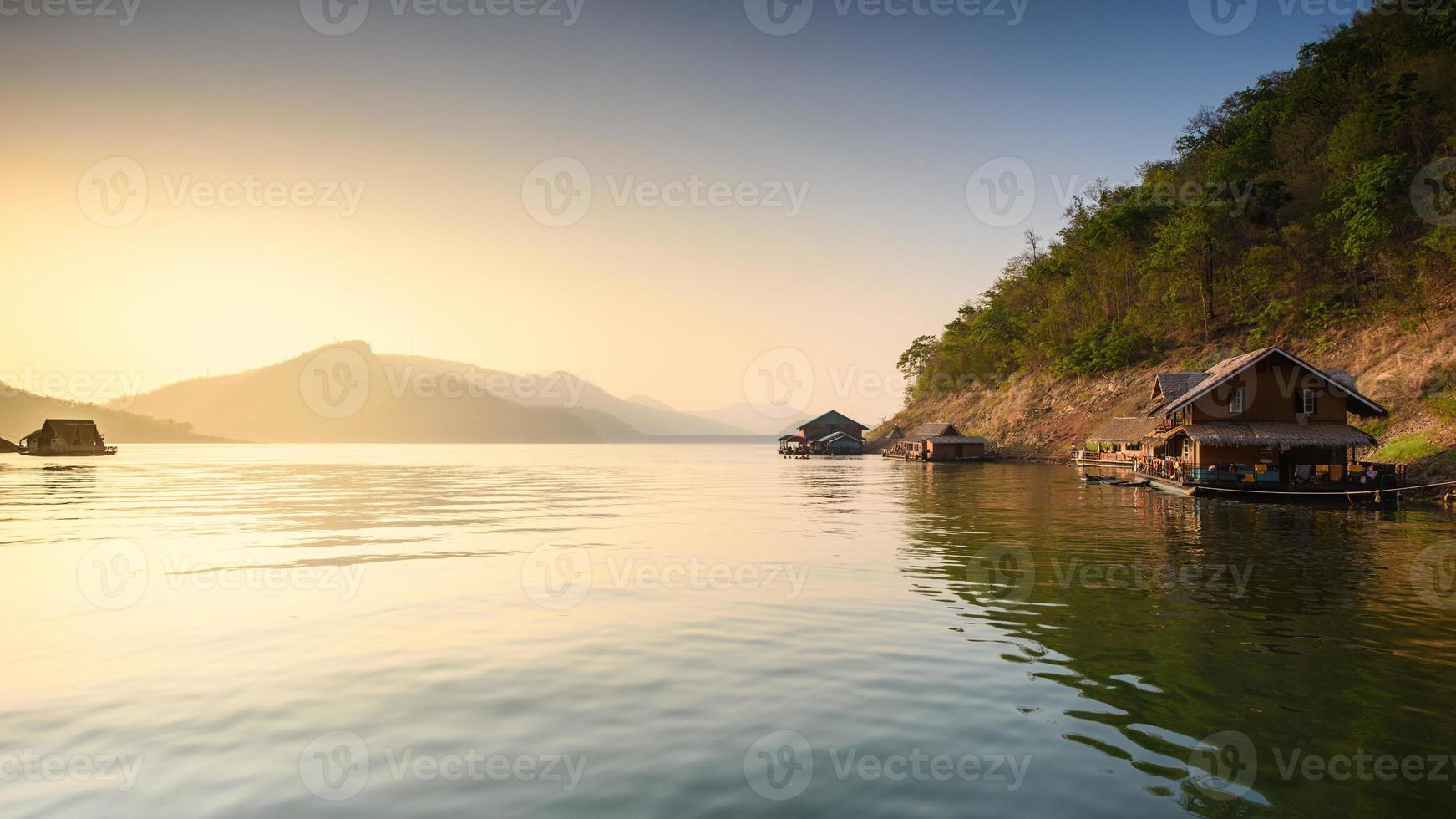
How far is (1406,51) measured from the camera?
272 feet

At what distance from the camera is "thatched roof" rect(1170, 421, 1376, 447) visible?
46.7 metres

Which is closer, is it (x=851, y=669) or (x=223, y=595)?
(x=851, y=669)

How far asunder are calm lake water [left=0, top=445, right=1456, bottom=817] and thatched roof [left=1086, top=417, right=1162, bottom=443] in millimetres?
46461

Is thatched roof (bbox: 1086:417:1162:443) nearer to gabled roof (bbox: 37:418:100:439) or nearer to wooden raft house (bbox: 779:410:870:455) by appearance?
wooden raft house (bbox: 779:410:870:455)

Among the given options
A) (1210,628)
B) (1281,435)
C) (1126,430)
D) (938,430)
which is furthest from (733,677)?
(938,430)

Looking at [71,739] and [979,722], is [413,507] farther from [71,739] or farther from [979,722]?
[979,722]

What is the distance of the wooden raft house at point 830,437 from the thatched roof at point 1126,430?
65382mm

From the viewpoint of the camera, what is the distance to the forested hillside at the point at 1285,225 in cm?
6981

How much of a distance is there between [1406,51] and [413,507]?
347 ft

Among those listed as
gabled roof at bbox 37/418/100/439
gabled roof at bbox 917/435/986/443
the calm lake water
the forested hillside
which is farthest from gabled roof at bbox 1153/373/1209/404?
gabled roof at bbox 37/418/100/439

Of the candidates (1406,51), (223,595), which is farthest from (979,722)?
(1406,51)

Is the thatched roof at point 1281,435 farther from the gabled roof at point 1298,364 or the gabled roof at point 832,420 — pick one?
the gabled roof at point 832,420

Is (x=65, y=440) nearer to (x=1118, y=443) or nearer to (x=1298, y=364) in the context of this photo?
(x=1118, y=443)

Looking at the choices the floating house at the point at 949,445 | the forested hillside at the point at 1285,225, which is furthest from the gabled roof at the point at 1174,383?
the floating house at the point at 949,445
